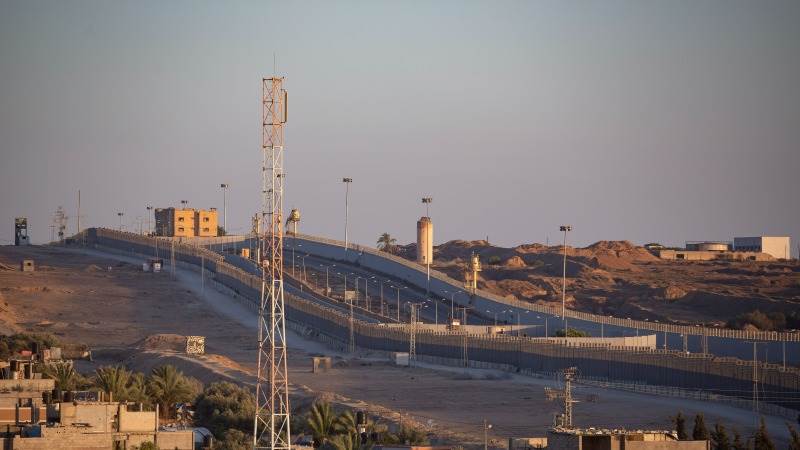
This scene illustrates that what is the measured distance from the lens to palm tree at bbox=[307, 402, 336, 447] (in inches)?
1914

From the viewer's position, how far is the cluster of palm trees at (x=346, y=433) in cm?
4367

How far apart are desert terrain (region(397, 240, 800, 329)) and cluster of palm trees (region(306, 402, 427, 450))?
79.4 m

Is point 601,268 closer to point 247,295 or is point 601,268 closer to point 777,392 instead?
point 247,295

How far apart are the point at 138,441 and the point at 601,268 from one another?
144 m

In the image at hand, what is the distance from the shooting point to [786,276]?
169 metres

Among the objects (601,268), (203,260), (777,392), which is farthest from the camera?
(601,268)

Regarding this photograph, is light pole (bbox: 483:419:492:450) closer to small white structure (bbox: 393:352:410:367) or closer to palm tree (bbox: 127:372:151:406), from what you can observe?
palm tree (bbox: 127:372:151:406)

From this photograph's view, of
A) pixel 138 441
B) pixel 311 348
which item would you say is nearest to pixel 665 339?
pixel 311 348

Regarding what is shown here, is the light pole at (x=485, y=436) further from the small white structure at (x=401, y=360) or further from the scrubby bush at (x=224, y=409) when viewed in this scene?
the small white structure at (x=401, y=360)

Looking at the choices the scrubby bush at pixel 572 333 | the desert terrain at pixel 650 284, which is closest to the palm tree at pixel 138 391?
the scrubby bush at pixel 572 333

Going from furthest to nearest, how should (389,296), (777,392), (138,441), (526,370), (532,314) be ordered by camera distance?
(389,296), (532,314), (526,370), (777,392), (138,441)

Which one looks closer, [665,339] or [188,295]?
[665,339]

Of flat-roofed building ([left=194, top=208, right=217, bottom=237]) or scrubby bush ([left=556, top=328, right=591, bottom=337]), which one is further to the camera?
flat-roofed building ([left=194, top=208, right=217, bottom=237])

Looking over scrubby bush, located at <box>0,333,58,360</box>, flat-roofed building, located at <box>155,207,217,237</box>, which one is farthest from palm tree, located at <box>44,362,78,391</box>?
flat-roofed building, located at <box>155,207,217,237</box>
